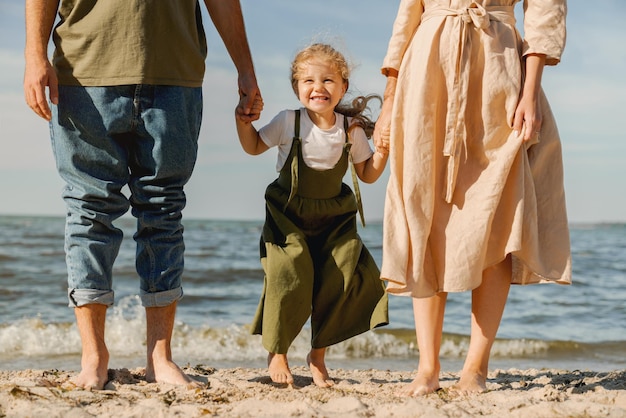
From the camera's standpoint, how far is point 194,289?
30.4 ft

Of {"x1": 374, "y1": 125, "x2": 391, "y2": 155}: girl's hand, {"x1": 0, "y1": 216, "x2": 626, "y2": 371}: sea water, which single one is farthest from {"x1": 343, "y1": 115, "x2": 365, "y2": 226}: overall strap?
{"x1": 0, "y1": 216, "x2": 626, "y2": 371}: sea water

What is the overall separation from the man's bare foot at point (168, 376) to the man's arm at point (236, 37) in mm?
1110

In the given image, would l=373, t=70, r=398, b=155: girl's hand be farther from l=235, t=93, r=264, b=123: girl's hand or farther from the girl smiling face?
l=235, t=93, r=264, b=123: girl's hand

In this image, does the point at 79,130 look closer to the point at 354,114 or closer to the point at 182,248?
the point at 182,248

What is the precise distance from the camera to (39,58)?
3.04 m

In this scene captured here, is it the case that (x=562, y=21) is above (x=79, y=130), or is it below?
above

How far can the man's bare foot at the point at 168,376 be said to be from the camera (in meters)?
3.26

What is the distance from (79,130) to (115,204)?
1.06 ft

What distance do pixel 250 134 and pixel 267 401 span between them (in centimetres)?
115

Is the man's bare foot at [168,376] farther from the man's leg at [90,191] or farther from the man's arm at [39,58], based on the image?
the man's arm at [39,58]

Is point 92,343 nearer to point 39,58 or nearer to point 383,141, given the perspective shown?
point 39,58

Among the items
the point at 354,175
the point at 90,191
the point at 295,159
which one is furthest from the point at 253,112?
the point at 90,191

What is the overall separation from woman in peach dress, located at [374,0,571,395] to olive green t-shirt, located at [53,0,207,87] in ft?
2.95

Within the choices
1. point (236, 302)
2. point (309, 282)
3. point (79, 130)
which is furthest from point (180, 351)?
point (79, 130)
